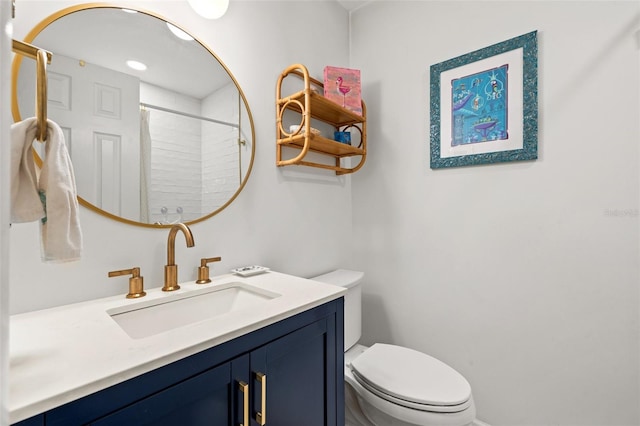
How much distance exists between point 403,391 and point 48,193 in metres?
1.23

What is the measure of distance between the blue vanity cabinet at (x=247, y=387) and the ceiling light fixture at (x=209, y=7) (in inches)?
47.1

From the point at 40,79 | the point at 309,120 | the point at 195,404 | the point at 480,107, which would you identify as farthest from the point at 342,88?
the point at 195,404

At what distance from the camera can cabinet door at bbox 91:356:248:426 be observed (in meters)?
0.53

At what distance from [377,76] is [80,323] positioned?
6.21 feet

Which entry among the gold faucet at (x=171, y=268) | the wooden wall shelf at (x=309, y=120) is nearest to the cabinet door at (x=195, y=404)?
the gold faucet at (x=171, y=268)

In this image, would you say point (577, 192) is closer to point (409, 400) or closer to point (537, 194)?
point (537, 194)

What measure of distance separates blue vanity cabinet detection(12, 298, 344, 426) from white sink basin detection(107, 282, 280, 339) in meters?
0.20

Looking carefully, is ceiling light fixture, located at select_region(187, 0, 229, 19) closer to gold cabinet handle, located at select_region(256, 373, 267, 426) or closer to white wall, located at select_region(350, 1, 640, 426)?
white wall, located at select_region(350, 1, 640, 426)

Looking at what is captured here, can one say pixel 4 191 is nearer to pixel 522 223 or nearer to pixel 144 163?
pixel 144 163

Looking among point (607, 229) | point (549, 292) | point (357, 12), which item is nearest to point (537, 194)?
point (607, 229)

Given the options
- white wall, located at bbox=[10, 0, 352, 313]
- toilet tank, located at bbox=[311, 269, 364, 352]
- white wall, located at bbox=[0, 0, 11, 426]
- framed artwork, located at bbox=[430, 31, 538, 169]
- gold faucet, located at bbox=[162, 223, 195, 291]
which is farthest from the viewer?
toilet tank, located at bbox=[311, 269, 364, 352]

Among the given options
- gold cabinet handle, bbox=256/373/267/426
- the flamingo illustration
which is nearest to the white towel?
gold cabinet handle, bbox=256/373/267/426

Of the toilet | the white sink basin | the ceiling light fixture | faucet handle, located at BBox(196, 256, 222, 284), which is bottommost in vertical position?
the toilet

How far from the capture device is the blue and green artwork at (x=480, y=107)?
4.54 ft
